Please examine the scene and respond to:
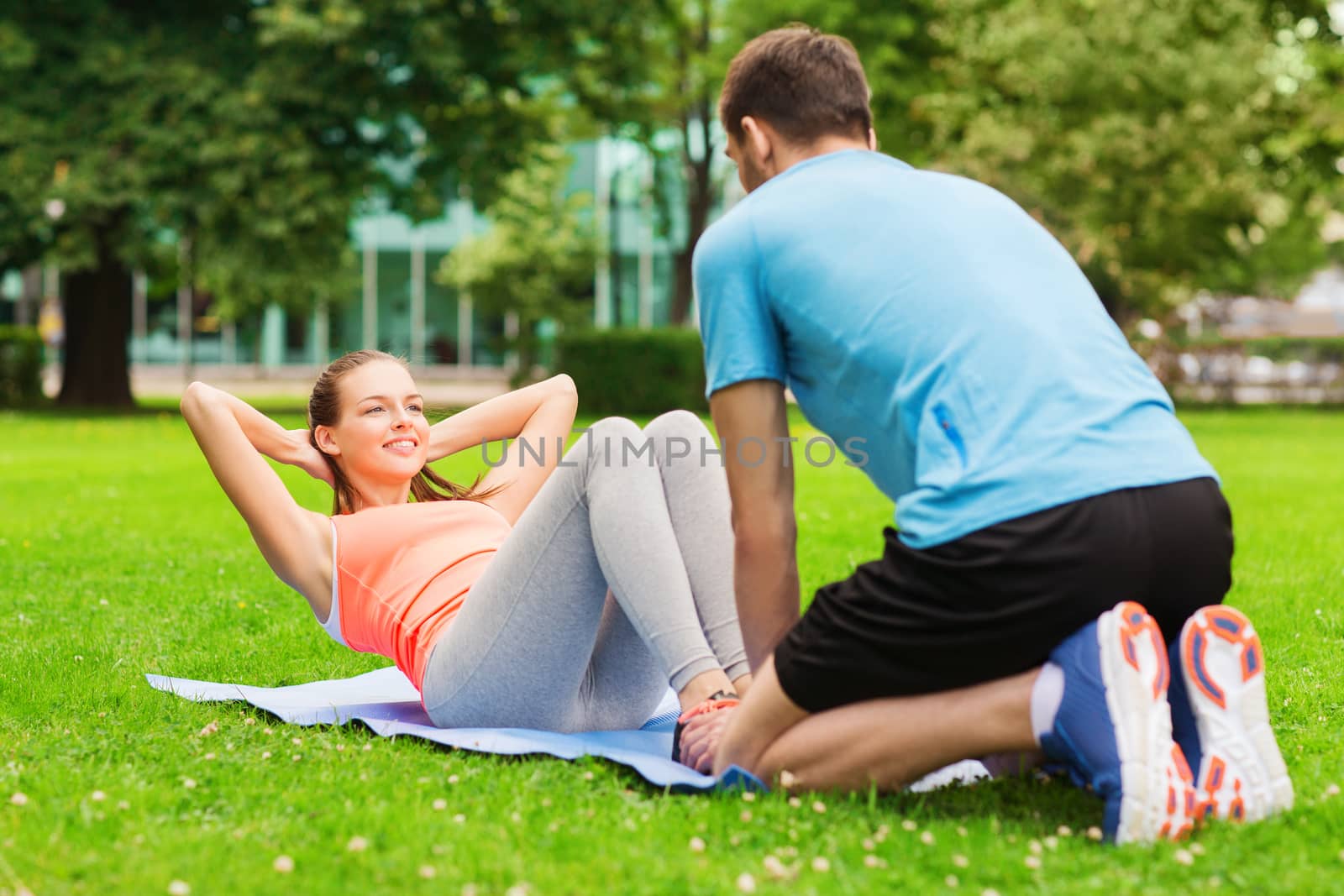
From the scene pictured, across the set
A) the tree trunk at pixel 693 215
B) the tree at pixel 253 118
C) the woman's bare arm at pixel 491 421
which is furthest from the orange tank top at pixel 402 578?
the tree trunk at pixel 693 215

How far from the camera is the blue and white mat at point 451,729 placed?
3.37 m

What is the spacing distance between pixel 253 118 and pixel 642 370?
7.84 m

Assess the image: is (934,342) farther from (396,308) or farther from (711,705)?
(396,308)

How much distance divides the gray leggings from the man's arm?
0.27 metres

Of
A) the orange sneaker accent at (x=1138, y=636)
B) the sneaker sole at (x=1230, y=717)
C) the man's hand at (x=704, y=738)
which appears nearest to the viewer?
the orange sneaker accent at (x=1138, y=636)

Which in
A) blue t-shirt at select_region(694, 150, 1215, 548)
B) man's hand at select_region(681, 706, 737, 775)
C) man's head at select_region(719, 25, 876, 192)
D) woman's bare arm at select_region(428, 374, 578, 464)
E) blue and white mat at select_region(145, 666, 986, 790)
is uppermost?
man's head at select_region(719, 25, 876, 192)

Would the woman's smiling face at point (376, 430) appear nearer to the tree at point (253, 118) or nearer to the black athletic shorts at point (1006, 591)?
the black athletic shorts at point (1006, 591)

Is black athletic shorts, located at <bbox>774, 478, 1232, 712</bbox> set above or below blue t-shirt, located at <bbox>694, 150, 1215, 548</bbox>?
below

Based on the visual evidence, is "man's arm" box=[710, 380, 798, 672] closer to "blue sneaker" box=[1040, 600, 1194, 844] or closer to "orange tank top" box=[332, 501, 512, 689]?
"blue sneaker" box=[1040, 600, 1194, 844]

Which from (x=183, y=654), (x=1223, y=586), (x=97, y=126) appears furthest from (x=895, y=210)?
(x=97, y=126)

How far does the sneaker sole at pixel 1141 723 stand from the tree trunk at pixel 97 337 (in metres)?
22.8

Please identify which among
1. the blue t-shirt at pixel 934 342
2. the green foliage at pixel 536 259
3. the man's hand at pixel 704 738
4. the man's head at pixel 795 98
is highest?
the green foliage at pixel 536 259

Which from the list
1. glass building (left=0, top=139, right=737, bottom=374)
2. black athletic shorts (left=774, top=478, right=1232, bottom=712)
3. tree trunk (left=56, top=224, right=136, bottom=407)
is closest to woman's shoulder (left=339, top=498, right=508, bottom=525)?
black athletic shorts (left=774, top=478, right=1232, bottom=712)

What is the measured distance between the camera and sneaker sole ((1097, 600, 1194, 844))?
8.73 feet
